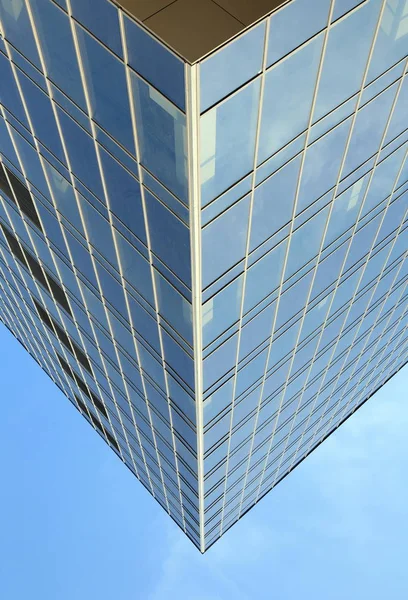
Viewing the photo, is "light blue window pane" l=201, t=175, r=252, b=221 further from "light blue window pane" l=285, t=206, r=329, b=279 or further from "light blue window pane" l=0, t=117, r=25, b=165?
"light blue window pane" l=0, t=117, r=25, b=165

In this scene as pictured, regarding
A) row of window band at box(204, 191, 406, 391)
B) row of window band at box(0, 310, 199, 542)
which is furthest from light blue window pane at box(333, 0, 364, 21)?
row of window band at box(0, 310, 199, 542)

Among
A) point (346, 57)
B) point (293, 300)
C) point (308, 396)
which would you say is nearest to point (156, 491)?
point (308, 396)

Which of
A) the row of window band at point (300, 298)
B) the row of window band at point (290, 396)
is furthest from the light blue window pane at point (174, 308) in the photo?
the row of window band at point (290, 396)

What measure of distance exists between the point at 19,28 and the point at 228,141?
261 inches

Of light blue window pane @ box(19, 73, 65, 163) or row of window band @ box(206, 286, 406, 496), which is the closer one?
light blue window pane @ box(19, 73, 65, 163)

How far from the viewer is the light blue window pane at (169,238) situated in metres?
14.5

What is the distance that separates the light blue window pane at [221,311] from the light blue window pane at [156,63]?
6.55 meters

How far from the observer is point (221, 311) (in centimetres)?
1762

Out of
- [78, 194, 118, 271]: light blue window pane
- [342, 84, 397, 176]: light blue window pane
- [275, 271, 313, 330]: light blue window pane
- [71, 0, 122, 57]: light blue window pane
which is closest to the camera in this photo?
[71, 0, 122, 57]: light blue window pane

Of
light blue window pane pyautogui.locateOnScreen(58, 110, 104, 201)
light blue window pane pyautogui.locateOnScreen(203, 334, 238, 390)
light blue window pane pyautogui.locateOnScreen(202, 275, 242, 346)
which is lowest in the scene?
light blue window pane pyautogui.locateOnScreen(203, 334, 238, 390)

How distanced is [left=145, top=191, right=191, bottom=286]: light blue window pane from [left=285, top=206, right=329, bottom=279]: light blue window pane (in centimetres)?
431

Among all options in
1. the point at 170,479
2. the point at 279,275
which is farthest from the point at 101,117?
the point at 170,479

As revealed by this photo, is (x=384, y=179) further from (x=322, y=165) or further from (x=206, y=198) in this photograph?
(x=206, y=198)

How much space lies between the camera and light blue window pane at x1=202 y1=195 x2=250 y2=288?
1446 centimetres
